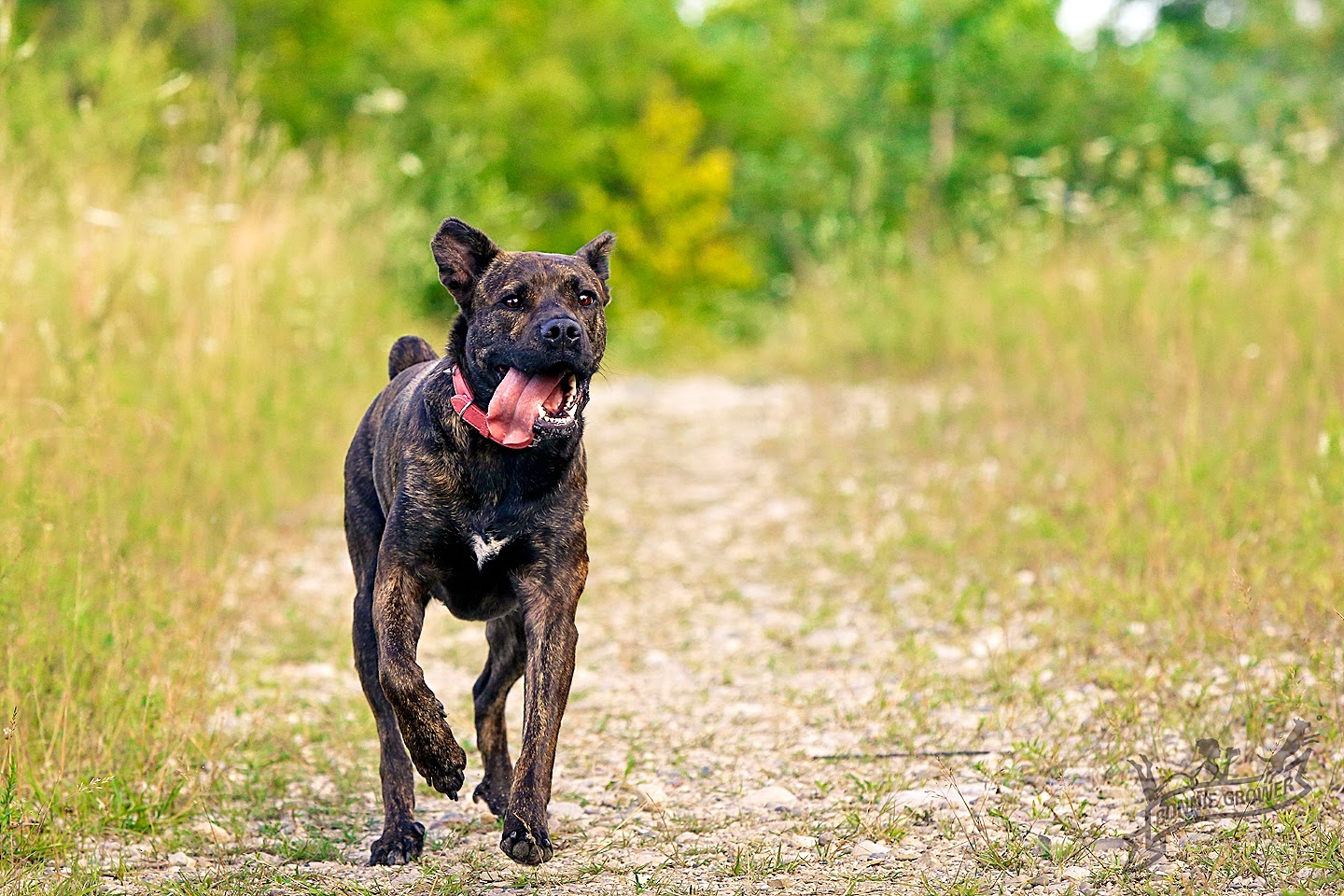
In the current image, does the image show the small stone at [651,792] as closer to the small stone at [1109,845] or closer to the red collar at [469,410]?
the red collar at [469,410]

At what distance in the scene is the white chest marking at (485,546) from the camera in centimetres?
408

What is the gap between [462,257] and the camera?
4.47 m

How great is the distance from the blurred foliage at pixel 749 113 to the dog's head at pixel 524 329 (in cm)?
705

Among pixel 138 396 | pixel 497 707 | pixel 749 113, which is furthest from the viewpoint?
pixel 749 113

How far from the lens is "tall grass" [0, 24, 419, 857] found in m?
4.37

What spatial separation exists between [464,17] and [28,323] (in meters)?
21.9

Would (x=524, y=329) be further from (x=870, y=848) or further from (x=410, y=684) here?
(x=870, y=848)

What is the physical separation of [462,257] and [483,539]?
0.93m

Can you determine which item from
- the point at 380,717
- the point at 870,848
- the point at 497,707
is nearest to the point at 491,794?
the point at 497,707

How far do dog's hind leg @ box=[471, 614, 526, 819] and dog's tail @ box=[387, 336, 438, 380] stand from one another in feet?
3.62

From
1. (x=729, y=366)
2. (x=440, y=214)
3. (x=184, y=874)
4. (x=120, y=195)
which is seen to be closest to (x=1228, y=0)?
(x=729, y=366)

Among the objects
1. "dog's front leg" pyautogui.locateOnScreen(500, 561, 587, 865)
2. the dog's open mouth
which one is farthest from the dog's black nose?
"dog's front leg" pyautogui.locateOnScreen(500, 561, 587, 865)

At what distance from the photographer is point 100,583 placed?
→ 5102mm

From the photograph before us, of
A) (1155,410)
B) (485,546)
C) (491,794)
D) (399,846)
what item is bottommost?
(399,846)
